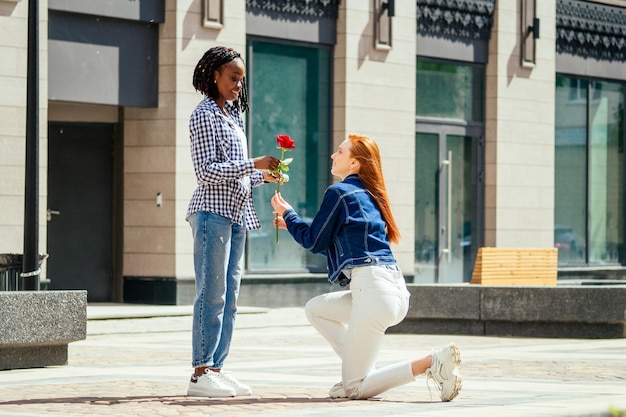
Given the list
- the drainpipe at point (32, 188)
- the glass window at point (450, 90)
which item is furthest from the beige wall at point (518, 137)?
the drainpipe at point (32, 188)

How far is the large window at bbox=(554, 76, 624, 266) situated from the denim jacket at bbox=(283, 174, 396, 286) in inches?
714

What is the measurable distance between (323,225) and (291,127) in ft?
43.6

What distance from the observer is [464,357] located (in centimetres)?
1302

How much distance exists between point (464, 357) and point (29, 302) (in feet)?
12.6

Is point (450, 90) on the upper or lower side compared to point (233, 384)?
upper

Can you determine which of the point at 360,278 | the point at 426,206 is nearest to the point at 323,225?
the point at 360,278

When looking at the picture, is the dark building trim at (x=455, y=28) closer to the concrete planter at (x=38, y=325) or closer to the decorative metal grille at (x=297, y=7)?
the decorative metal grille at (x=297, y=7)

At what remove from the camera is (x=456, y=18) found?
24766 millimetres

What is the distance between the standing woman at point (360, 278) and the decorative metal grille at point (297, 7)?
12.4 meters

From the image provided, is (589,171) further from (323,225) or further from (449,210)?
(323,225)

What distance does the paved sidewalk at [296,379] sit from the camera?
27.7ft

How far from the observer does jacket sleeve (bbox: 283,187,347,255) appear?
910cm

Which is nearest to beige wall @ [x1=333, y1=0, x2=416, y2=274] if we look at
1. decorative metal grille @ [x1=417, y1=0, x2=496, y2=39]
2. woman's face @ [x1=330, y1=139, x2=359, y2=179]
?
decorative metal grille @ [x1=417, y1=0, x2=496, y2=39]

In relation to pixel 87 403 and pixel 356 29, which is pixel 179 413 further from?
pixel 356 29
